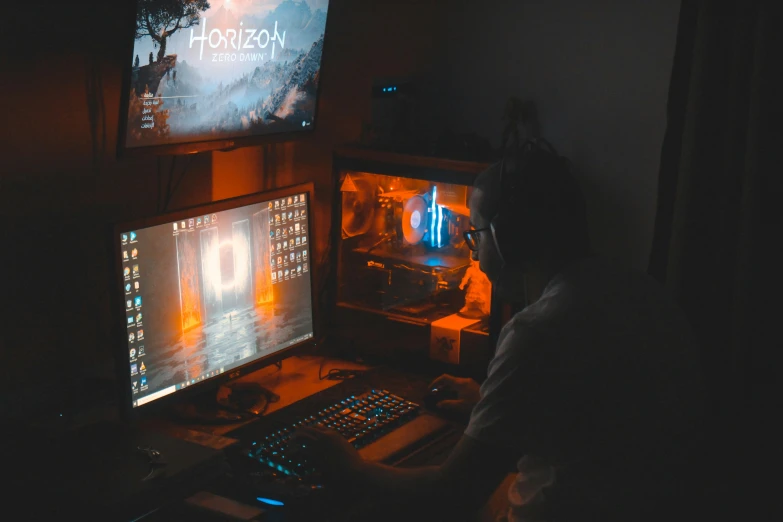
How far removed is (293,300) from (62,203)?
555 mm

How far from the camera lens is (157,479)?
125cm

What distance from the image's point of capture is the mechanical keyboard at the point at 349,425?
4.67 feet

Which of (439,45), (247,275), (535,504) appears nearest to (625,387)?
(535,504)

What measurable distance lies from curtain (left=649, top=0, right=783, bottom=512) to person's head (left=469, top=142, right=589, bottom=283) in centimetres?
68

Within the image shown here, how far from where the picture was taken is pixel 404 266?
2.18 meters

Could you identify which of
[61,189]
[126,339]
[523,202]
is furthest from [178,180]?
[523,202]

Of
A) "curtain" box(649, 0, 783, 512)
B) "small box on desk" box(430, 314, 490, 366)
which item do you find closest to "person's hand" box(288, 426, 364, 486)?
"small box on desk" box(430, 314, 490, 366)

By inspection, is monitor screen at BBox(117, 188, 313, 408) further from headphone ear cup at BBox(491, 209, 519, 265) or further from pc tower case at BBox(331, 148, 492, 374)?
headphone ear cup at BBox(491, 209, 519, 265)

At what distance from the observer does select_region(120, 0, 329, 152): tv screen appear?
4.74 ft

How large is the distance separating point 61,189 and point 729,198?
4.84 feet

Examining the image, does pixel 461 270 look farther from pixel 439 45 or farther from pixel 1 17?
pixel 1 17

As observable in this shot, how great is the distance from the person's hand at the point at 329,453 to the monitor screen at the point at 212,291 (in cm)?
30

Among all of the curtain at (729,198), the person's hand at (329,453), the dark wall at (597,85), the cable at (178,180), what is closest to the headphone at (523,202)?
the person's hand at (329,453)

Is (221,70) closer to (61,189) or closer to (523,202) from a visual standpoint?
(61,189)
